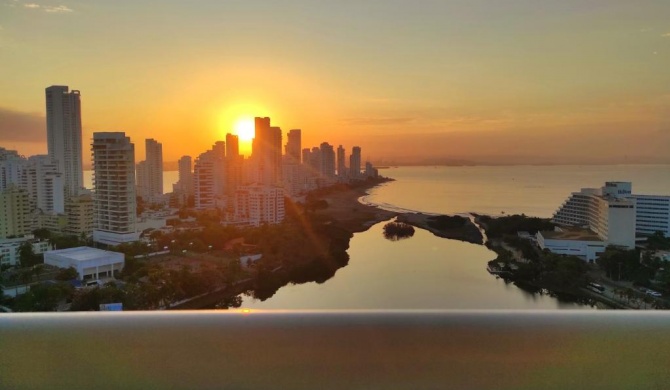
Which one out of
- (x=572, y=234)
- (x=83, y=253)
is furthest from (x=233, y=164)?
(x=572, y=234)

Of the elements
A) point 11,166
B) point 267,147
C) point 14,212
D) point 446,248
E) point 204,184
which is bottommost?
point 446,248

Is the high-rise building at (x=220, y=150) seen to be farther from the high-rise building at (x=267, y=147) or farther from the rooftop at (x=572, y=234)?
the rooftop at (x=572, y=234)

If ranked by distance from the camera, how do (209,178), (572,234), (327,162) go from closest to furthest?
(572,234) → (209,178) → (327,162)

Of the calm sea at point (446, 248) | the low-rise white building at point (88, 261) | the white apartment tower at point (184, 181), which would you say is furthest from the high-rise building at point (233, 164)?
the low-rise white building at point (88, 261)

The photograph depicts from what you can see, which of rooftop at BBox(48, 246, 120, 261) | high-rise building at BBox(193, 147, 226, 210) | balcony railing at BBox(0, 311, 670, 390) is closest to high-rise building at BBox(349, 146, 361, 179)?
high-rise building at BBox(193, 147, 226, 210)

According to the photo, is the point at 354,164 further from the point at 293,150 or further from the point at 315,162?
the point at 293,150

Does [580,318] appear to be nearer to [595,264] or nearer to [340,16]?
[340,16]

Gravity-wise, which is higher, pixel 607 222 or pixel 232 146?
pixel 232 146
